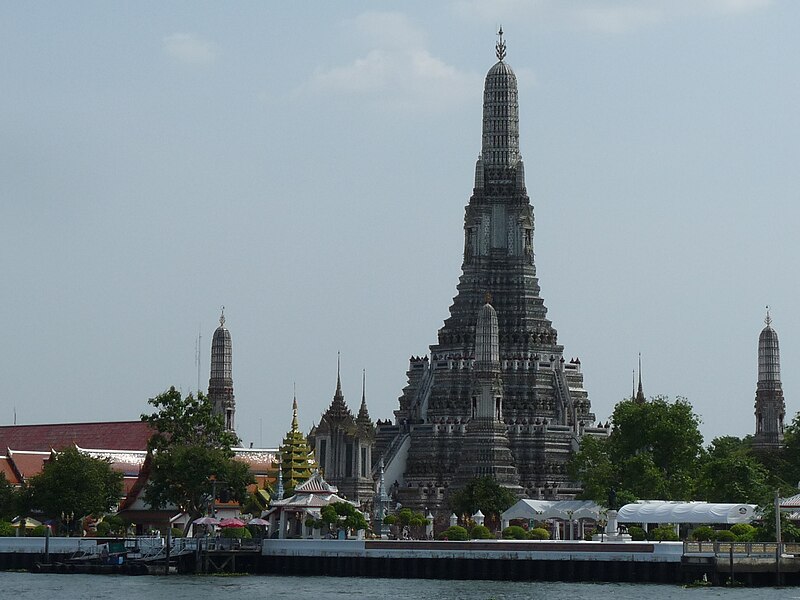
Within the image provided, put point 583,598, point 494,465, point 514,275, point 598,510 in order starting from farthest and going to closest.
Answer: point 514,275 → point 494,465 → point 598,510 → point 583,598

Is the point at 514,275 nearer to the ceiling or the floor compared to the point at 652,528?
nearer to the ceiling

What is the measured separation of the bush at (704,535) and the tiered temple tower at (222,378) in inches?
2278

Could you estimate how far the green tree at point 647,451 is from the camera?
414 feet

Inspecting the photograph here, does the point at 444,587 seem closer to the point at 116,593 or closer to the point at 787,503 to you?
the point at 116,593

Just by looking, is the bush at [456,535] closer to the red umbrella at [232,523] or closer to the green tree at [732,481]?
the red umbrella at [232,523]

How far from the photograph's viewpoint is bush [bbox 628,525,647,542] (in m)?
104

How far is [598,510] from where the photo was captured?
120 meters

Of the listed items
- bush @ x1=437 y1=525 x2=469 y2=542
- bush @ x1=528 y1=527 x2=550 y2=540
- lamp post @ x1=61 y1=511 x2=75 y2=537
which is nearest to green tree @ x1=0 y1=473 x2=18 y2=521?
lamp post @ x1=61 y1=511 x2=75 y2=537

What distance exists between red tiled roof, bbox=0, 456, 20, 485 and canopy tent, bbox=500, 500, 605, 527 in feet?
110

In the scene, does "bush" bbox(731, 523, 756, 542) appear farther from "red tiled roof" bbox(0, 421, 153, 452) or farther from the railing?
"red tiled roof" bbox(0, 421, 153, 452)

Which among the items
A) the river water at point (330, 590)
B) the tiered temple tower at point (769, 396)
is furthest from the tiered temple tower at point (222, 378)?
the river water at point (330, 590)

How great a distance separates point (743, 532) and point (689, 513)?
5.93 m

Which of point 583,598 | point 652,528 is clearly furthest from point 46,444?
point 583,598

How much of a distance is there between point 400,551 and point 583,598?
17.3m
